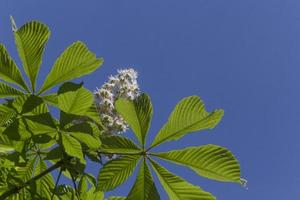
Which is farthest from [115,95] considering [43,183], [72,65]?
[72,65]

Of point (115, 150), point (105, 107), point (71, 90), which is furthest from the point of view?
point (105, 107)

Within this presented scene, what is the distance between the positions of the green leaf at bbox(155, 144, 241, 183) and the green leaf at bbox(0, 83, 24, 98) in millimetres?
624

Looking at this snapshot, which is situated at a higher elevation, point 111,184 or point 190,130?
point 190,130

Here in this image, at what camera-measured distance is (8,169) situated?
203 centimetres

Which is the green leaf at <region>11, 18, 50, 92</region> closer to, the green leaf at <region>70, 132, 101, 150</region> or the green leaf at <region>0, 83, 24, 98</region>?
the green leaf at <region>0, 83, 24, 98</region>

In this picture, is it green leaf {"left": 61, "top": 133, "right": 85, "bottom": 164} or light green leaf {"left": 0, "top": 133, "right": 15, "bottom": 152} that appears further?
light green leaf {"left": 0, "top": 133, "right": 15, "bottom": 152}

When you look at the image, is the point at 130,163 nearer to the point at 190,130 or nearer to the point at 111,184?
the point at 111,184

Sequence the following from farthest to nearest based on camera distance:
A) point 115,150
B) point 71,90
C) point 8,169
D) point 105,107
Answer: point 105,107
point 8,169
point 115,150
point 71,90

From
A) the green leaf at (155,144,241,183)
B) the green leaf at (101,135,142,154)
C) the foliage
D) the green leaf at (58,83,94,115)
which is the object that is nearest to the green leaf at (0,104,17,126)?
the foliage

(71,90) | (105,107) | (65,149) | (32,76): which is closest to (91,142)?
(65,149)

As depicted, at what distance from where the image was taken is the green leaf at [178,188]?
1.79m

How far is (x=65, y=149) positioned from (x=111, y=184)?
218 millimetres

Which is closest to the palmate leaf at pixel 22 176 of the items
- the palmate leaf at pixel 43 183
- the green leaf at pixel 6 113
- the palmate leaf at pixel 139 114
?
the palmate leaf at pixel 43 183

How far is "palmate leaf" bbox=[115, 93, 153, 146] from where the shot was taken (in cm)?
181
